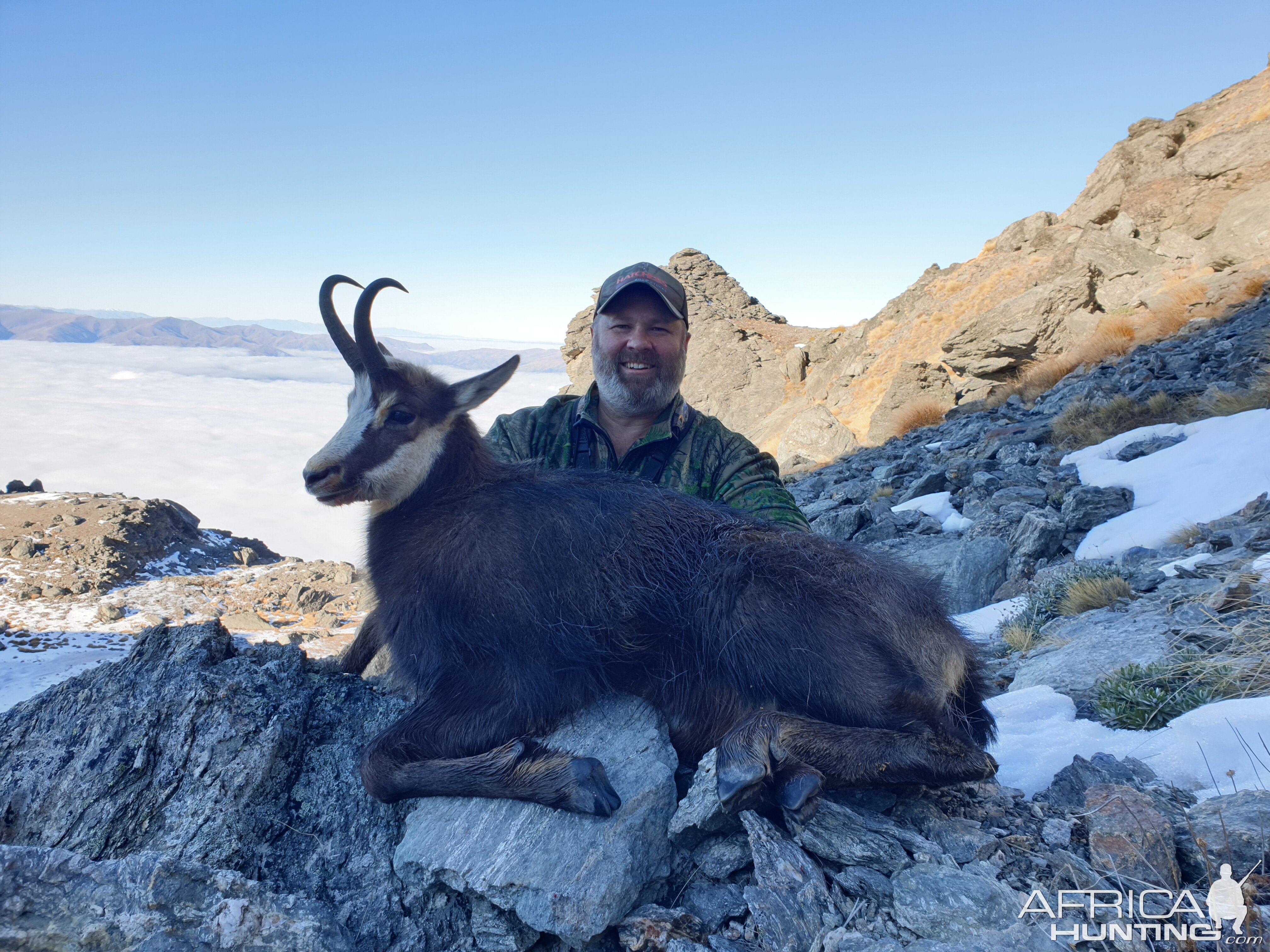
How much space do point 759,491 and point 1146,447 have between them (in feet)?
26.0

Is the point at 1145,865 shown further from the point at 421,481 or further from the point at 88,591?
the point at 88,591

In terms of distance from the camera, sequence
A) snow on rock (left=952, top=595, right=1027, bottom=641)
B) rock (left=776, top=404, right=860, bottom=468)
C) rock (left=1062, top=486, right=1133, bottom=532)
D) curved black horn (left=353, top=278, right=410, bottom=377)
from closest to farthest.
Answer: curved black horn (left=353, top=278, right=410, bottom=377) < snow on rock (left=952, top=595, right=1027, bottom=641) < rock (left=1062, top=486, right=1133, bottom=532) < rock (left=776, top=404, right=860, bottom=468)

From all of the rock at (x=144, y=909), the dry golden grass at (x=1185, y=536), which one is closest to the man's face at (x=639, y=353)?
the rock at (x=144, y=909)

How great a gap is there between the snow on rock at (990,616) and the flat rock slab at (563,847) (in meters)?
4.40

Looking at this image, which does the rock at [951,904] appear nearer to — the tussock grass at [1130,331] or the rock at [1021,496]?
the rock at [1021,496]

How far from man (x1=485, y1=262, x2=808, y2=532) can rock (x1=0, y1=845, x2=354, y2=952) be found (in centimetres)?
300

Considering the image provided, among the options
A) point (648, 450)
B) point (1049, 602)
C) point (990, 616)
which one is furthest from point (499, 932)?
point (990, 616)

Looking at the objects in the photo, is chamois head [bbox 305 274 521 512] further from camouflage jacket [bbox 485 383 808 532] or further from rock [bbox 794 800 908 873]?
rock [bbox 794 800 908 873]

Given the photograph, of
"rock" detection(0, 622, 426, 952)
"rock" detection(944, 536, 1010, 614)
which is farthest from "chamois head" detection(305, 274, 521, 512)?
"rock" detection(944, 536, 1010, 614)

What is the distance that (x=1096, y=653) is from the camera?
476 centimetres

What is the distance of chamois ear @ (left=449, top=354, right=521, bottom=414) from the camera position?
145 inches

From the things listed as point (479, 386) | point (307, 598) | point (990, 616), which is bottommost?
point (307, 598)

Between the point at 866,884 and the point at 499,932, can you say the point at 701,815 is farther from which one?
the point at 499,932

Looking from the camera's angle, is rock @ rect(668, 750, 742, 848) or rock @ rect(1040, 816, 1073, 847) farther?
rock @ rect(1040, 816, 1073, 847)
